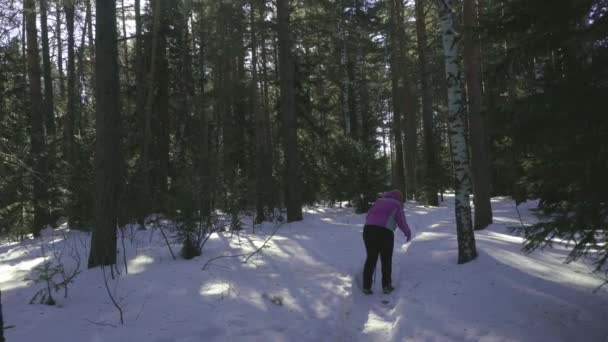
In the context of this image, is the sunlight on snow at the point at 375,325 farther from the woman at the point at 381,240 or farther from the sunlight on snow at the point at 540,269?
the sunlight on snow at the point at 540,269

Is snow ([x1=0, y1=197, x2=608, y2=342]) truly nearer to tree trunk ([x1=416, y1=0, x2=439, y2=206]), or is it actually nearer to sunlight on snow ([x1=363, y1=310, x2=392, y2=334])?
sunlight on snow ([x1=363, y1=310, x2=392, y2=334])

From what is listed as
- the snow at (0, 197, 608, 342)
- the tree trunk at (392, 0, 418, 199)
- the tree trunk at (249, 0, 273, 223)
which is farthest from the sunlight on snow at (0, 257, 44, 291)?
the tree trunk at (392, 0, 418, 199)

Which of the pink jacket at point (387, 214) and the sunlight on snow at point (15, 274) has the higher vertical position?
the pink jacket at point (387, 214)

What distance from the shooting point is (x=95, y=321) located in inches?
169

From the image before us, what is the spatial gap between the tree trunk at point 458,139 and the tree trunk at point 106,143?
18.3ft

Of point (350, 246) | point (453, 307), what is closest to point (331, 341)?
point (453, 307)

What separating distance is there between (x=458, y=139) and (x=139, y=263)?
5655 millimetres

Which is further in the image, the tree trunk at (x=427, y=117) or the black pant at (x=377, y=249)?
the tree trunk at (x=427, y=117)

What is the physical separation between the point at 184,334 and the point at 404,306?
2.68 meters

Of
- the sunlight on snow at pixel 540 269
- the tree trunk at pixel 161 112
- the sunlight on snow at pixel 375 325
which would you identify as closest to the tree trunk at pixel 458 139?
the sunlight on snow at pixel 540 269

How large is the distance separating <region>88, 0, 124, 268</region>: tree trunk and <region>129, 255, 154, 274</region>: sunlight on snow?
1.11 feet

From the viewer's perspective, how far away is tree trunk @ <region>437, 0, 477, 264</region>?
608 centimetres

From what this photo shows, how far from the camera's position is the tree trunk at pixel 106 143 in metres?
6.24

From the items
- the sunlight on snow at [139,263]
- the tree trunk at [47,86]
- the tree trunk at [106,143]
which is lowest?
the sunlight on snow at [139,263]
